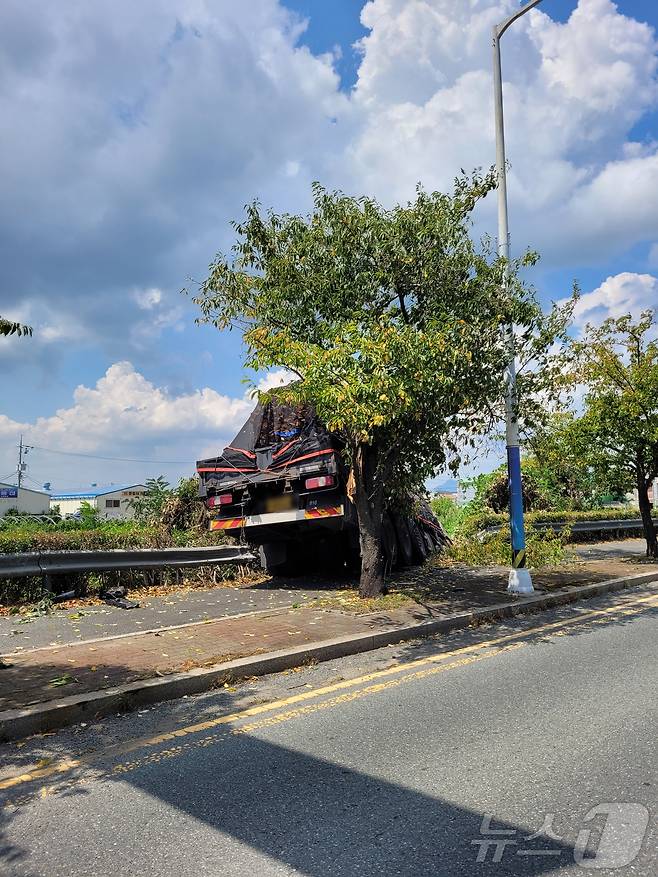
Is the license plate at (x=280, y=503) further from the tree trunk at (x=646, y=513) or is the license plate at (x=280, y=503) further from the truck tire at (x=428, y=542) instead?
the tree trunk at (x=646, y=513)

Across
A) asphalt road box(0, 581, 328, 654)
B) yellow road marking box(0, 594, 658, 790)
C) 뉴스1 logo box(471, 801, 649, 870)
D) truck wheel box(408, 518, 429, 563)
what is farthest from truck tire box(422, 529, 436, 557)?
뉴스1 logo box(471, 801, 649, 870)

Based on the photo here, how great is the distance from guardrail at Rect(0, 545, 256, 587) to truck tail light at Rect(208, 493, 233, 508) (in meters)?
1.08

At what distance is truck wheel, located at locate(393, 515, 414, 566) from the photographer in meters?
12.2

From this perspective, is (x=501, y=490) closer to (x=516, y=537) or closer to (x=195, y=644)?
(x=516, y=537)

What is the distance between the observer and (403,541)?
12.3m

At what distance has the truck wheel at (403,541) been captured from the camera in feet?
39.9

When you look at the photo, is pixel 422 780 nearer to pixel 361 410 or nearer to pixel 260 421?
pixel 361 410

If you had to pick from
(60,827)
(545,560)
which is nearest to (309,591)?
(545,560)

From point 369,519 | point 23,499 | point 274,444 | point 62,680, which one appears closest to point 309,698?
point 62,680

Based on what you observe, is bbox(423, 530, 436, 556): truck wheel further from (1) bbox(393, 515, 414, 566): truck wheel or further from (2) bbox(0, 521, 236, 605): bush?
(2) bbox(0, 521, 236, 605): bush

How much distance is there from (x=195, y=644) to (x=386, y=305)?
16.6 feet

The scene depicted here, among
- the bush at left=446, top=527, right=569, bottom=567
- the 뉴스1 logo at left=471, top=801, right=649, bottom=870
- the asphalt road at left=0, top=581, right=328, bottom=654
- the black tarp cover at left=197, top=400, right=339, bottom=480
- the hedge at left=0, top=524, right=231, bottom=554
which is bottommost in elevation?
the 뉴스1 logo at left=471, top=801, right=649, bottom=870

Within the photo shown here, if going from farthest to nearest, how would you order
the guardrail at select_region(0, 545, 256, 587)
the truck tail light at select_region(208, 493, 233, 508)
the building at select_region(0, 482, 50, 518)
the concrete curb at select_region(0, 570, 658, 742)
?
the building at select_region(0, 482, 50, 518) → the truck tail light at select_region(208, 493, 233, 508) → the guardrail at select_region(0, 545, 256, 587) → the concrete curb at select_region(0, 570, 658, 742)

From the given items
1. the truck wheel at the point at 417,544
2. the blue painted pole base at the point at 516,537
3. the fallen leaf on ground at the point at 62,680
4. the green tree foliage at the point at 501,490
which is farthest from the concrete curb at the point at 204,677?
the green tree foliage at the point at 501,490
